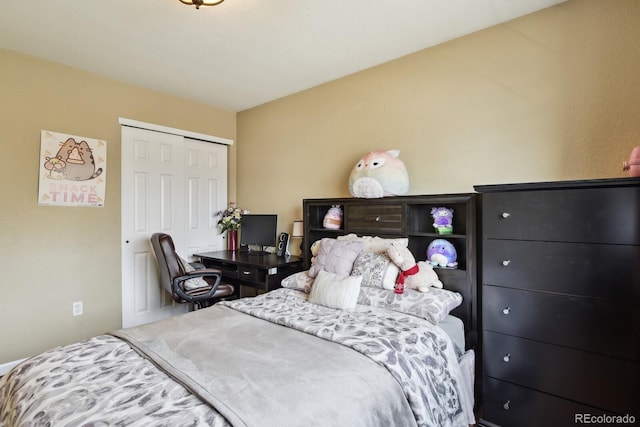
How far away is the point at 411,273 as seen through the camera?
6.98 ft

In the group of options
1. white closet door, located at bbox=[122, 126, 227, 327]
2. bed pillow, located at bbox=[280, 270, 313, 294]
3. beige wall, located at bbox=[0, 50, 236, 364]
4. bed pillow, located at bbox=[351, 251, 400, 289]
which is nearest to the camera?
bed pillow, located at bbox=[351, 251, 400, 289]

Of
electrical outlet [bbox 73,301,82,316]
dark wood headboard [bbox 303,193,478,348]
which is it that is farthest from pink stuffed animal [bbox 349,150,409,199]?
electrical outlet [bbox 73,301,82,316]

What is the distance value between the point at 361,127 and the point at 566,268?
1.95 meters

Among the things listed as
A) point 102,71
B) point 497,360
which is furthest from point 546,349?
point 102,71

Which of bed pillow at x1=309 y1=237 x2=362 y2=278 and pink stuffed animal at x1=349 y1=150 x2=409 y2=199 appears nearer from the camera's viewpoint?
bed pillow at x1=309 y1=237 x2=362 y2=278

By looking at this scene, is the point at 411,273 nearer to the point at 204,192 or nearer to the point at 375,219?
the point at 375,219

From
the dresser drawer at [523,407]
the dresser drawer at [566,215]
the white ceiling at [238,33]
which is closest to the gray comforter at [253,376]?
the dresser drawer at [523,407]

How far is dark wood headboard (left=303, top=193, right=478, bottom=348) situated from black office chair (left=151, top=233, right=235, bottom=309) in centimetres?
91

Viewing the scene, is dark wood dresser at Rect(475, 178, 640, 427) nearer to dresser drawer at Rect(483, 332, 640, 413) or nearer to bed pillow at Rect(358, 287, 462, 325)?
dresser drawer at Rect(483, 332, 640, 413)

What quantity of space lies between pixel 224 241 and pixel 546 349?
3539 millimetres

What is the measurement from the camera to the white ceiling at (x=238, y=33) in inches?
82.4

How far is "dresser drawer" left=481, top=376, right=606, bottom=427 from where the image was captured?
160 centimetres

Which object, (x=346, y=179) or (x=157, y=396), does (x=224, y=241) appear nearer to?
(x=346, y=179)

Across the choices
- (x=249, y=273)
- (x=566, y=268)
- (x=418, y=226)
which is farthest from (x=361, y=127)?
(x=566, y=268)
